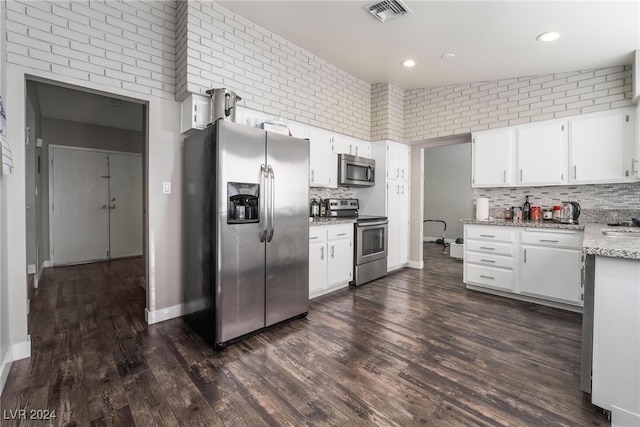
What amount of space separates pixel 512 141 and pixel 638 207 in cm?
142

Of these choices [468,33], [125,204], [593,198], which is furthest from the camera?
[125,204]

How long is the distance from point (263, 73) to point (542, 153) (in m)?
3.46

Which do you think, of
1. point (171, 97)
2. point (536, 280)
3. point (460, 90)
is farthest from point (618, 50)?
point (171, 97)

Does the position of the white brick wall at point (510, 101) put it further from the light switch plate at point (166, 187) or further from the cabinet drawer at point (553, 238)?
the light switch plate at point (166, 187)

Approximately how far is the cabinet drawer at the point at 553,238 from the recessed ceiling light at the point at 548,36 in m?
1.96

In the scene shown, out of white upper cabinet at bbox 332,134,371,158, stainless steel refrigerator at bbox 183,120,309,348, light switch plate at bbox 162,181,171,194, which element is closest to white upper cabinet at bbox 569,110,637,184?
white upper cabinet at bbox 332,134,371,158

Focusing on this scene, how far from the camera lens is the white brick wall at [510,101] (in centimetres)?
320

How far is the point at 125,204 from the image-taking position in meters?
5.64

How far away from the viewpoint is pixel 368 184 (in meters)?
4.45

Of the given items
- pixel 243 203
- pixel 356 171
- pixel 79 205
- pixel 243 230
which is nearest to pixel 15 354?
pixel 243 230

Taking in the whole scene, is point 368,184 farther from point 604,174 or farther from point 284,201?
point 604,174

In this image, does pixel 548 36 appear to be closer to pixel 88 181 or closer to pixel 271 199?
Result: pixel 271 199

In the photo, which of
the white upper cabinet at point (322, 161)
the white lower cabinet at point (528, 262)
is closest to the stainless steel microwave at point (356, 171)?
the white upper cabinet at point (322, 161)

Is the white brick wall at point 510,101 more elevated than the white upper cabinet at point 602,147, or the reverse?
the white brick wall at point 510,101
